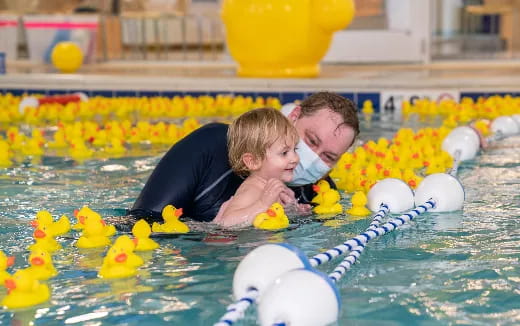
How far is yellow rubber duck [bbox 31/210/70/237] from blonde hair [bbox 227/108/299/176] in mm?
794

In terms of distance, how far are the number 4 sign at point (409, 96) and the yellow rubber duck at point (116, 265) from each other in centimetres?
574

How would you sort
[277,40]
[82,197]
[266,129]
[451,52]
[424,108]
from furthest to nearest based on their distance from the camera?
[451,52] < [277,40] < [424,108] < [82,197] < [266,129]

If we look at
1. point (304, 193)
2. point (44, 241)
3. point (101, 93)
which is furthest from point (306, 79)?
point (44, 241)

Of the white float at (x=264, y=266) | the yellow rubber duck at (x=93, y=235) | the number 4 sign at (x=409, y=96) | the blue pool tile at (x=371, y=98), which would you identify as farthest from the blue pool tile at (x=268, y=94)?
the white float at (x=264, y=266)

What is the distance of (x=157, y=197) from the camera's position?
386 cm

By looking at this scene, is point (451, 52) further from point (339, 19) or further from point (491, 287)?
point (491, 287)

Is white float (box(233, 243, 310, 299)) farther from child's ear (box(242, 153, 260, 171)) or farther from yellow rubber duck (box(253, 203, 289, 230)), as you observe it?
child's ear (box(242, 153, 260, 171))

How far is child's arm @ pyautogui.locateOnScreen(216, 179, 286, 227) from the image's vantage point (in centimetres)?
373

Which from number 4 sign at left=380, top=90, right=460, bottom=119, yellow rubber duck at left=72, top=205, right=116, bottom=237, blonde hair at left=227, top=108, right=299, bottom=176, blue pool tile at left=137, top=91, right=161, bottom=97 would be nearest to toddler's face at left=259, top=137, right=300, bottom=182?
blonde hair at left=227, top=108, right=299, bottom=176

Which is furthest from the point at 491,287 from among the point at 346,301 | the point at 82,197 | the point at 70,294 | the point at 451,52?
the point at 451,52

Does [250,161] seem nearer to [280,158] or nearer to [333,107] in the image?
Result: [280,158]

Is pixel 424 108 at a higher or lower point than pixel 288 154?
lower

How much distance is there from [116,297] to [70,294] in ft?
0.56

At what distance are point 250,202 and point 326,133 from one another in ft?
1.56
